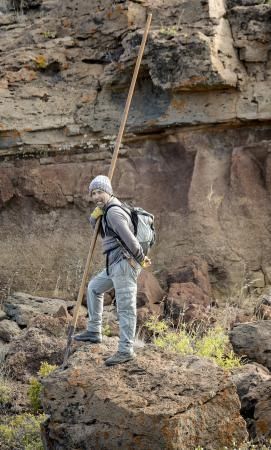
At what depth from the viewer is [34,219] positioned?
14102 mm

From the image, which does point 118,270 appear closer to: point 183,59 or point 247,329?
point 247,329

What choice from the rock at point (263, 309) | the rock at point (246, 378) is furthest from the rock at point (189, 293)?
the rock at point (246, 378)

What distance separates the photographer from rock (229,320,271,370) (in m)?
8.82

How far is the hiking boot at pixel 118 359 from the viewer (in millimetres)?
6738

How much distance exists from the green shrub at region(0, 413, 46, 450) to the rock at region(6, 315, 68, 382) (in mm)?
1395

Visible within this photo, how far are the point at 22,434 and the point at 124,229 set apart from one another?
78.5 inches

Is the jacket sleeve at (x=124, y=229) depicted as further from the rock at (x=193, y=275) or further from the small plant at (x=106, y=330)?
the rock at (x=193, y=275)

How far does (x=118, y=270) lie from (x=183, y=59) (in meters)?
6.77

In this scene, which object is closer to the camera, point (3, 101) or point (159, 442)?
point (159, 442)

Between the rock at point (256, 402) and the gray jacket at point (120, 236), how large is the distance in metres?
1.47

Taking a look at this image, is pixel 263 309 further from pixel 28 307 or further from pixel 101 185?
pixel 101 185

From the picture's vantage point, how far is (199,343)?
30.5ft

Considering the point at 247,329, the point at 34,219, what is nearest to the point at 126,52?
the point at 34,219

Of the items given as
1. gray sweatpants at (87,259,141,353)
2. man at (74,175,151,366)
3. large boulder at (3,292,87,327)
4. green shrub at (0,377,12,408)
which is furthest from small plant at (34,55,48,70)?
gray sweatpants at (87,259,141,353)
